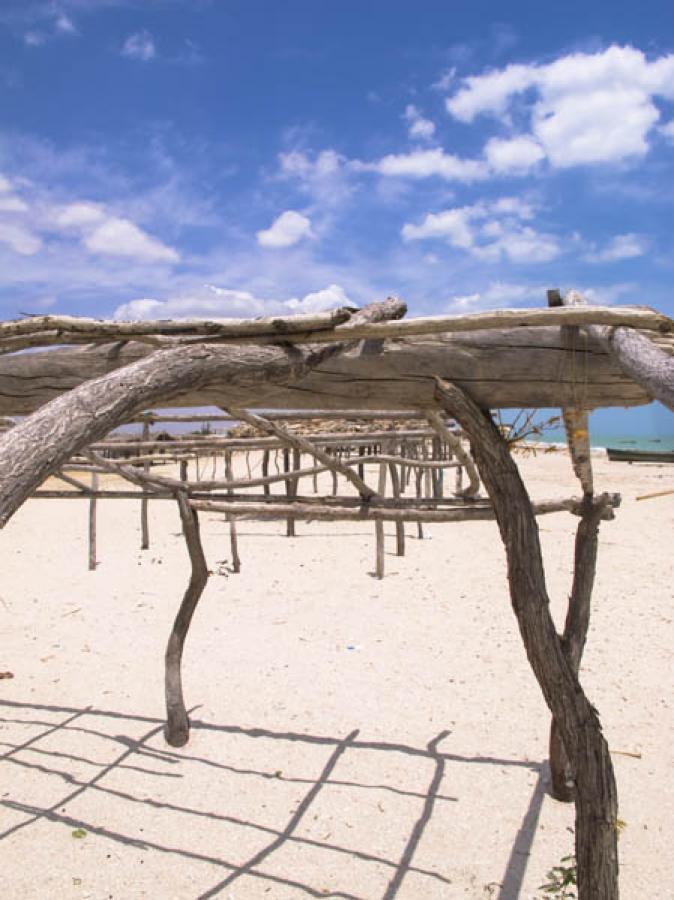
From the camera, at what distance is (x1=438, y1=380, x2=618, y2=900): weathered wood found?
2498 mm

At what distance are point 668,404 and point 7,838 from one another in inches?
142

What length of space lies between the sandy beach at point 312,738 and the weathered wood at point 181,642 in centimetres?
13

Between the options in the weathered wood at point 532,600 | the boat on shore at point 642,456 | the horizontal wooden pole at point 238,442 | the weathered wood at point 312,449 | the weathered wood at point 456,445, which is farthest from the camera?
the boat on shore at point 642,456

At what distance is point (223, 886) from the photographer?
308cm

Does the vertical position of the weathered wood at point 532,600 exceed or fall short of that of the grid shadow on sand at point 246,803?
it exceeds it

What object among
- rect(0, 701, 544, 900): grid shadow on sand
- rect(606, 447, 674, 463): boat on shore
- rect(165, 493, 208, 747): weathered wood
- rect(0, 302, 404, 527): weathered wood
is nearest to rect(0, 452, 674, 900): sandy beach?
rect(0, 701, 544, 900): grid shadow on sand

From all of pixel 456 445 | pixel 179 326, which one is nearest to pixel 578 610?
pixel 456 445

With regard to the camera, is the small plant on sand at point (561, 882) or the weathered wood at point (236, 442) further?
the weathered wood at point (236, 442)

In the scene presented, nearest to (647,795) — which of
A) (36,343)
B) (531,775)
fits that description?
(531,775)

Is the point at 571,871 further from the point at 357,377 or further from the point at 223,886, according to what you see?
the point at 357,377

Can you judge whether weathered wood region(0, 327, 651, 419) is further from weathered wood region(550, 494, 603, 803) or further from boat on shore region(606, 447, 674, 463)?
boat on shore region(606, 447, 674, 463)

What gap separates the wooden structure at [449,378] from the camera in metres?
1.87

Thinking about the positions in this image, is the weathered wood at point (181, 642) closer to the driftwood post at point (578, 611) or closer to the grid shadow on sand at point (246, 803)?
the grid shadow on sand at point (246, 803)

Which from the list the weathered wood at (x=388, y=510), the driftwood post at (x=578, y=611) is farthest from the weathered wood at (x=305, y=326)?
the weathered wood at (x=388, y=510)
